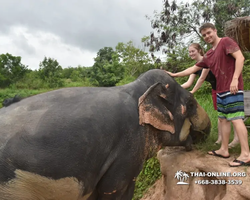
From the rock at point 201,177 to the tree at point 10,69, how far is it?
2984 cm

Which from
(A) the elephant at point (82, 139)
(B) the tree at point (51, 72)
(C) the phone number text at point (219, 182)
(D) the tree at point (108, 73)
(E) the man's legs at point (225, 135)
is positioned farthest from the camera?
(B) the tree at point (51, 72)

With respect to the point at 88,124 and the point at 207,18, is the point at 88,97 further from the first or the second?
the point at 207,18

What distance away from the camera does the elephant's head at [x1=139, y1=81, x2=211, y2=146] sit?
2.69m

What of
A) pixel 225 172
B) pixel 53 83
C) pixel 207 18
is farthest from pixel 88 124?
pixel 53 83

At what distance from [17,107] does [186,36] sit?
8732 millimetres

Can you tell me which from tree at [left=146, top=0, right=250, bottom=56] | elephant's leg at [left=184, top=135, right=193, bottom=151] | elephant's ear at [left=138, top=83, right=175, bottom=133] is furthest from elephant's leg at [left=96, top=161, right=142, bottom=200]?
tree at [left=146, top=0, right=250, bottom=56]

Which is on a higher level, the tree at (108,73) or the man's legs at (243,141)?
the tree at (108,73)

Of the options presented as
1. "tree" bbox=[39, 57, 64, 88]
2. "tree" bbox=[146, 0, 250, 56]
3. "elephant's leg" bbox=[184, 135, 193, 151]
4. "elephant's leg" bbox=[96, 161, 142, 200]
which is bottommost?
"elephant's leg" bbox=[96, 161, 142, 200]

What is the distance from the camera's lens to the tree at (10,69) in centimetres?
3003

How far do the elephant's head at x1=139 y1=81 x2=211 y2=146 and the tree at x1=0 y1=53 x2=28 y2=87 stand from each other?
30.1 m

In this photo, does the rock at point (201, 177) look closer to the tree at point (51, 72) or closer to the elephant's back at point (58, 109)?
the elephant's back at point (58, 109)

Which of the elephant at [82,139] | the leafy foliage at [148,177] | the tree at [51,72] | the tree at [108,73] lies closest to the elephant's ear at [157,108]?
the elephant at [82,139]

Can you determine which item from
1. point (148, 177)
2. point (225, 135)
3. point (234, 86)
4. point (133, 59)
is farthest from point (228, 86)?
point (133, 59)

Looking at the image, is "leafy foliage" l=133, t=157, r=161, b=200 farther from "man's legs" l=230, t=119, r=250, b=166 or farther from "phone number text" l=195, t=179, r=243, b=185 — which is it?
"man's legs" l=230, t=119, r=250, b=166
